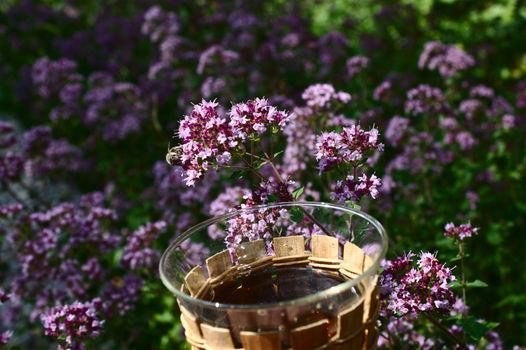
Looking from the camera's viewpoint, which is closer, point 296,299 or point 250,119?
point 296,299

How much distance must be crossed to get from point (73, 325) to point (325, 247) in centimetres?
117

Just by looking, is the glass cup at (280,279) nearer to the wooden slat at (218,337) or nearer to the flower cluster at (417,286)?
the wooden slat at (218,337)

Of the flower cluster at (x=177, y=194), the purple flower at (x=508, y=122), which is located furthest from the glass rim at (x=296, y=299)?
the purple flower at (x=508, y=122)

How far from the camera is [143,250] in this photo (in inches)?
130

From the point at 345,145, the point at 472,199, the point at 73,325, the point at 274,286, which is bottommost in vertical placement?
the point at 472,199

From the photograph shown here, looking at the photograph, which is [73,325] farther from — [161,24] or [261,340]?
[161,24]

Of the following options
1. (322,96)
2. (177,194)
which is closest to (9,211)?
(177,194)

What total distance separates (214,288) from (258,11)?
4996 millimetres

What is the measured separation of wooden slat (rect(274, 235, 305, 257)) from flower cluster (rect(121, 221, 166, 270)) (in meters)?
1.50

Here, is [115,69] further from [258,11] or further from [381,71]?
[381,71]

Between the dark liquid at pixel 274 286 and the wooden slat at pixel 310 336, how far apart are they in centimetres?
34

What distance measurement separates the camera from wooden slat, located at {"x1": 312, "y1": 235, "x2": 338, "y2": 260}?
1852 mm

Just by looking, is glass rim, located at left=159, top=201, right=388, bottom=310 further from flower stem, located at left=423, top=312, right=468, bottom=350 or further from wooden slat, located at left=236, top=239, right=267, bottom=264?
flower stem, located at left=423, top=312, right=468, bottom=350

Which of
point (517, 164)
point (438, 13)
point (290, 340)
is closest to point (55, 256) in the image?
point (290, 340)
